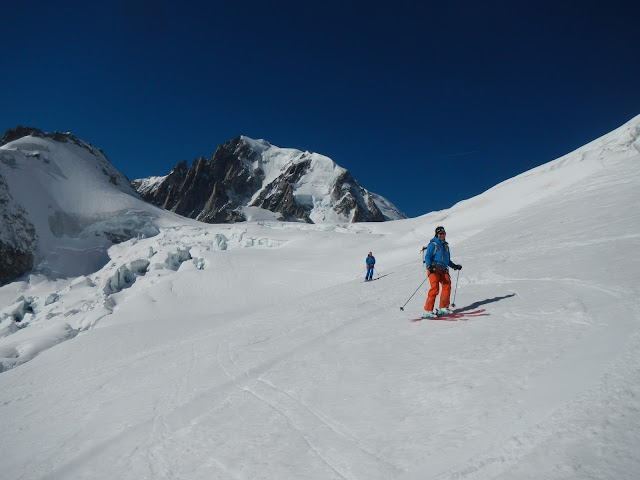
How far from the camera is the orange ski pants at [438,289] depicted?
649cm

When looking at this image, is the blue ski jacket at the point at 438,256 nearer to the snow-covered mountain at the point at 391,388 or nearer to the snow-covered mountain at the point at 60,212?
the snow-covered mountain at the point at 391,388

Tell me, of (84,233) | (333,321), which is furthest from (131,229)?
(333,321)

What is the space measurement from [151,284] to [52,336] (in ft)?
24.9

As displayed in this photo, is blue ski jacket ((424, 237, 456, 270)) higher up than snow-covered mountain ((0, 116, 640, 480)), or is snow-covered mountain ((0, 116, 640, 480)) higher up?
blue ski jacket ((424, 237, 456, 270))

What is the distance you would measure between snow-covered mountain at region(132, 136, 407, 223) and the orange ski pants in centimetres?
11323

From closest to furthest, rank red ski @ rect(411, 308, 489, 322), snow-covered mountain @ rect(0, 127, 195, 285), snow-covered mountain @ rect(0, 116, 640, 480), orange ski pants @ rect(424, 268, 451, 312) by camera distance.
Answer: snow-covered mountain @ rect(0, 116, 640, 480)
red ski @ rect(411, 308, 489, 322)
orange ski pants @ rect(424, 268, 451, 312)
snow-covered mountain @ rect(0, 127, 195, 285)

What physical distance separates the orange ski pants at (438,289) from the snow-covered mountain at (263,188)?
11323 centimetres

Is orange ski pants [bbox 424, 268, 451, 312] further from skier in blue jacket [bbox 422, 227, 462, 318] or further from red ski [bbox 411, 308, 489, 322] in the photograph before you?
red ski [bbox 411, 308, 489, 322]

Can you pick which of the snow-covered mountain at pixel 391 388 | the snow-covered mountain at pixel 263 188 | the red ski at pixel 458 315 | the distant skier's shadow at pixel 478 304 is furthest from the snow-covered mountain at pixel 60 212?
the snow-covered mountain at pixel 263 188

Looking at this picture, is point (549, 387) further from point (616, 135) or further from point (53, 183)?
point (53, 183)

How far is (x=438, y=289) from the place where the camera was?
6.38 metres

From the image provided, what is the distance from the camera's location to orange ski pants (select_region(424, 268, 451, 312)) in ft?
21.3

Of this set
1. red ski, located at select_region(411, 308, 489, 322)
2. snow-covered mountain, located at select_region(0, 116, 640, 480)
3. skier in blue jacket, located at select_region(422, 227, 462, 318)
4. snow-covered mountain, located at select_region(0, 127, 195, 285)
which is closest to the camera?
snow-covered mountain, located at select_region(0, 116, 640, 480)

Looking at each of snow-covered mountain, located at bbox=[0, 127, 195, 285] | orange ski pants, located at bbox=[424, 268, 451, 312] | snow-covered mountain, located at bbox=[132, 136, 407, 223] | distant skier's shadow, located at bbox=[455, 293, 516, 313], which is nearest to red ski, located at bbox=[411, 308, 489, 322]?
distant skier's shadow, located at bbox=[455, 293, 516, 313]
